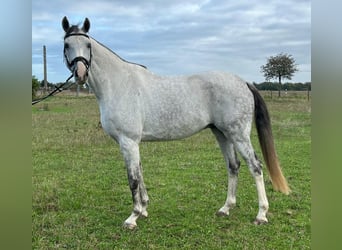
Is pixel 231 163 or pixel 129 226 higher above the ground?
pixel 231 163

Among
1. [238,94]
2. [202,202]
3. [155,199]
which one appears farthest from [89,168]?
[238,94]

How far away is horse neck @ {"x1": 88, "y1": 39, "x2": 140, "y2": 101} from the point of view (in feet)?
13.9

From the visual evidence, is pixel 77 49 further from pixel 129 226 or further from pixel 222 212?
pixel 222 212

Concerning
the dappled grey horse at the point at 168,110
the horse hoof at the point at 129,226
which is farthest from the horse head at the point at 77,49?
the horse hoof at the point at 129,226

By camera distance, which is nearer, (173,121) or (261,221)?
(261,221)

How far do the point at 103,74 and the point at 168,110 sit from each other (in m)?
0.97

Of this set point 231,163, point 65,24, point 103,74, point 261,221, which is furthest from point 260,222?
point 65,24

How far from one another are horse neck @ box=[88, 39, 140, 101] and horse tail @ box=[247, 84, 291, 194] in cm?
185

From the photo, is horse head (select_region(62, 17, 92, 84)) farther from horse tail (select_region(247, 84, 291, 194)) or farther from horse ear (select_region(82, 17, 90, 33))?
horse tail (select_region(247, 84, 291, 194))

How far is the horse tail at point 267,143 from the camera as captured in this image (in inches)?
176

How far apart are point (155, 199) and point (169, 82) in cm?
195

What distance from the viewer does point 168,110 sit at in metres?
4.36

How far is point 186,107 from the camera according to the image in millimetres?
4391

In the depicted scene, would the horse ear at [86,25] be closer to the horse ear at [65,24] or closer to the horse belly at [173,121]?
the horse ear at [65,24]
